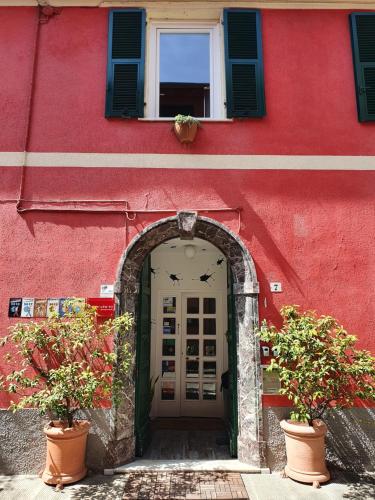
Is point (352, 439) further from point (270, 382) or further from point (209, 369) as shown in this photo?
point (209, 369)

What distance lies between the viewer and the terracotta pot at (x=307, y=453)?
3711mm

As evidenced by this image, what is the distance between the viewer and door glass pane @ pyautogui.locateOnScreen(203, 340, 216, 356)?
252 inches

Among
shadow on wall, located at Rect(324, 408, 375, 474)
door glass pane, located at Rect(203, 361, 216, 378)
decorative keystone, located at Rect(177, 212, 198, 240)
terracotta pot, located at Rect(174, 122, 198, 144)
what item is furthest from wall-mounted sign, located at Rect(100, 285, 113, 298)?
shadow on wall, located at Rect(324, 408, 375, 474)

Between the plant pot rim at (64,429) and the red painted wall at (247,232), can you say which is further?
the red painted wall at (247,232)

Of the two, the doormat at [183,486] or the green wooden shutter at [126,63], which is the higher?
the green wooden shutter at [126,63]

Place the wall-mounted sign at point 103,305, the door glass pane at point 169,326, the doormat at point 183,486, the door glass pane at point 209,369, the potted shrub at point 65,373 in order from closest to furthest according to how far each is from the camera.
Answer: the doormat at point 183,486 → the potted shrub at point 65,373 → the wall-mounted sign at point 103,305 → the door glass pane at point 209,369 → the door glass pane at point 169,326

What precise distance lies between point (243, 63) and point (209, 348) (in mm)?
4616

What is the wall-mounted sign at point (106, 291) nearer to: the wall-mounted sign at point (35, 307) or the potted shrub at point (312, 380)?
the wall-mounted sign at point (35, 307)

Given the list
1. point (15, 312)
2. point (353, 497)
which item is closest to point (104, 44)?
point (15, 312)

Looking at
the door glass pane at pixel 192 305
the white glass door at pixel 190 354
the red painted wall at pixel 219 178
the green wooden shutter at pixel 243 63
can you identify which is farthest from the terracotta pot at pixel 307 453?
the green wooden shutter at pixel 243 63

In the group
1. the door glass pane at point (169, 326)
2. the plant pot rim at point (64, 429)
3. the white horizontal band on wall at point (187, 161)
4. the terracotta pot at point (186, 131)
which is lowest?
the plant pot rim at point (64, 429)

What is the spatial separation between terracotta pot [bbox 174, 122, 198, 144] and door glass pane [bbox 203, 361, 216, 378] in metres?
3.88

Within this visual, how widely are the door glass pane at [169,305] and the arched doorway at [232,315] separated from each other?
1.78 m

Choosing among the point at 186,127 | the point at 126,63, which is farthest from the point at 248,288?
the point at 126,63
